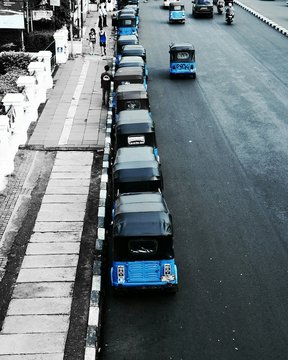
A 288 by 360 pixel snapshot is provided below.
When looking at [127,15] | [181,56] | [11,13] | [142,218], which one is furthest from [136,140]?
[127,15]

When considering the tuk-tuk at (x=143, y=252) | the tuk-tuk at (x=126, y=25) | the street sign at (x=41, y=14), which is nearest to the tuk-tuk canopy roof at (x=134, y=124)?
the tuk-tuk at (x=143, y=252)

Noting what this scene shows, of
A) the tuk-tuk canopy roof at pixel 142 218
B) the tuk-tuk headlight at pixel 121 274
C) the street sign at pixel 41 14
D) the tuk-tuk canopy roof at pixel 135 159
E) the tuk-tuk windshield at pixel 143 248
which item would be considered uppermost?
the street sign at pixel 41 14

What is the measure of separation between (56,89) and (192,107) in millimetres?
7161

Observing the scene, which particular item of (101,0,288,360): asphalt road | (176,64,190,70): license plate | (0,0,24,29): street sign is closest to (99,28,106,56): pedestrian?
(101,0,288,360): asphalt road

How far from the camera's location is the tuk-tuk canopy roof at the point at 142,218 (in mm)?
12227

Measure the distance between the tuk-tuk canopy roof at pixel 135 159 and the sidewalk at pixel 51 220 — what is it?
1.78 m

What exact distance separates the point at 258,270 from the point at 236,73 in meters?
20.9

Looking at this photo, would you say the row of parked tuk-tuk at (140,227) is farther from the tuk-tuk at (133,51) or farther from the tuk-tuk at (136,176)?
the tuk-tuk at (133,51)

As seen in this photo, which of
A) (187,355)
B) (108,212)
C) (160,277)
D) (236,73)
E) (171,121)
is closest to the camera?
(187,355)

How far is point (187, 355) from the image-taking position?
1086 centimetres

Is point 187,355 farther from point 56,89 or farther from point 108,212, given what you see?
point 56,89

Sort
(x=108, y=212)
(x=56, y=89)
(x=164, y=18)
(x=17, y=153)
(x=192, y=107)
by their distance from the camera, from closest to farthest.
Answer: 1. (x=108, y=212)
2. (x=17, y=153)
3. (x=192, y=107)
4. (x=56, y=89)
5. (x=164, y=18)

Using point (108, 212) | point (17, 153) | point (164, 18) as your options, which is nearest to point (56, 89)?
point (17, 153)

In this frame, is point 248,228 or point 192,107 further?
point 192,107
